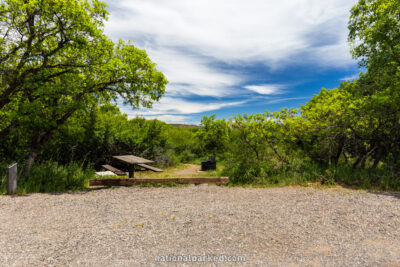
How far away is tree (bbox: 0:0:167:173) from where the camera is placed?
5.99 meters

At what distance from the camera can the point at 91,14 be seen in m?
6.63

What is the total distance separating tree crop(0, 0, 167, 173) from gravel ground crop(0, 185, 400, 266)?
2730 mm

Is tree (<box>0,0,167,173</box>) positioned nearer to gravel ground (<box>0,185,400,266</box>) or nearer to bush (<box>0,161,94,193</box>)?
bush (<box>0,161,94,193</box>)

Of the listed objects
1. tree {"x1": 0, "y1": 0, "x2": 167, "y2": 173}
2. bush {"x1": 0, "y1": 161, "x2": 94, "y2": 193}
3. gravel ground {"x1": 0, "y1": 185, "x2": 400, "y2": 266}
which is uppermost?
tree {"x1": 0, "y1": 0, "x2": 167, "y2": 173}

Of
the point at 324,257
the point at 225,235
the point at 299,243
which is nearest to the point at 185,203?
the point at 225,235

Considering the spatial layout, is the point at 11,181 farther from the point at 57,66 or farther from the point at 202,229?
the point at 202,229

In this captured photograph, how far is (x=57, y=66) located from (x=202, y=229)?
6.76 metres

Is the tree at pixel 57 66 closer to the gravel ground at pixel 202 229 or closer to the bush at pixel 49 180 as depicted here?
the bush at pixel 49 180

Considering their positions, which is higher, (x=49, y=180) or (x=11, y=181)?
(x=11, y=181)

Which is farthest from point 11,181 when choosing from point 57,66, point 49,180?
point 57,66

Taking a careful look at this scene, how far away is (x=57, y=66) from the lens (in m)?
6.71

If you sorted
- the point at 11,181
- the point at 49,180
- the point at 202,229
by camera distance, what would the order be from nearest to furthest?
the point at 202,229 → the point at 11,181 → the point at 49,180

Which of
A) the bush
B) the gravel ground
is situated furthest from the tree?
the gravel ground

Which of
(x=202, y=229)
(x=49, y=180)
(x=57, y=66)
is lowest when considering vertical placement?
(x=202, y=229)
